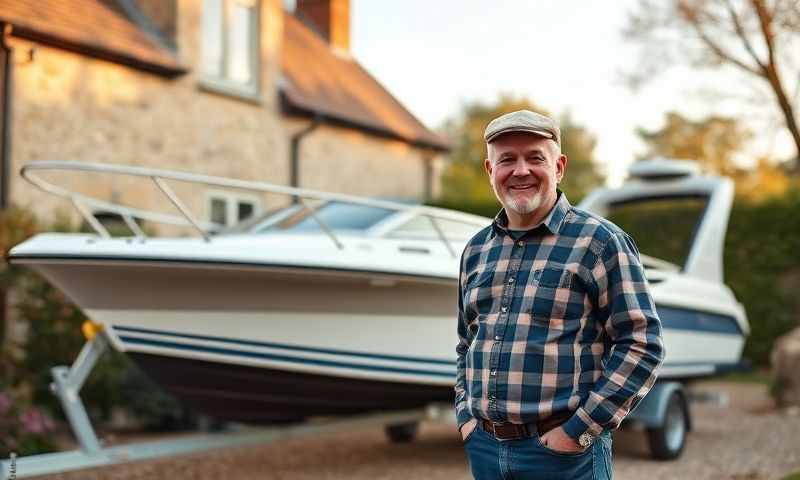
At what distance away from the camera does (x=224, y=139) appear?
12.5 m

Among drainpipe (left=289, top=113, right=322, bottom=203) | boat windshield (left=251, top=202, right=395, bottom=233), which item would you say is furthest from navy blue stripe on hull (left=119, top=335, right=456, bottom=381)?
drainpipe (left=289, top=113, right=322, bottom=203)

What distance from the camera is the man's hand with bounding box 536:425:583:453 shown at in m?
2.25

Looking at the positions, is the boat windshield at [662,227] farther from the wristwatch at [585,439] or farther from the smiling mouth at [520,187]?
the wristwatch at [585,439]

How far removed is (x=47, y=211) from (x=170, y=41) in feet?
10.1

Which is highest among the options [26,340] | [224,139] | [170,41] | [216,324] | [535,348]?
[170,41]

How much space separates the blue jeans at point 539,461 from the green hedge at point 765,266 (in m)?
12.1

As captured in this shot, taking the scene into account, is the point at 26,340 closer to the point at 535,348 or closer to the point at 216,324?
the point at 216,324

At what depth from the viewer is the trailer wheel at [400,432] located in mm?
7758

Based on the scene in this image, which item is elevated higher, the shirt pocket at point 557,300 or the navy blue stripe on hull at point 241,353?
the shirt pocket at point 557,300

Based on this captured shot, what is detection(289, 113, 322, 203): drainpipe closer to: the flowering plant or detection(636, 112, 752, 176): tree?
the flowering plant

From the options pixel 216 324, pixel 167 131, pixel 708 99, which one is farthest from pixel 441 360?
pixel 708 99

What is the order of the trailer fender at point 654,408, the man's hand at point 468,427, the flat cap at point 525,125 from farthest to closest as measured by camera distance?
the trailer fender at point 654,408 < the man's hand at point 468,427 < the flat cap at point 525,125

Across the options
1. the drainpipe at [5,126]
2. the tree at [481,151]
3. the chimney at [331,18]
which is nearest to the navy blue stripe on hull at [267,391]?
the drainpipe at [5,126]

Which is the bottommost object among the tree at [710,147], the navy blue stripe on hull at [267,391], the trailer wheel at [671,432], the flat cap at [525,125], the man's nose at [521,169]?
the trailer wheel at [671,432]
